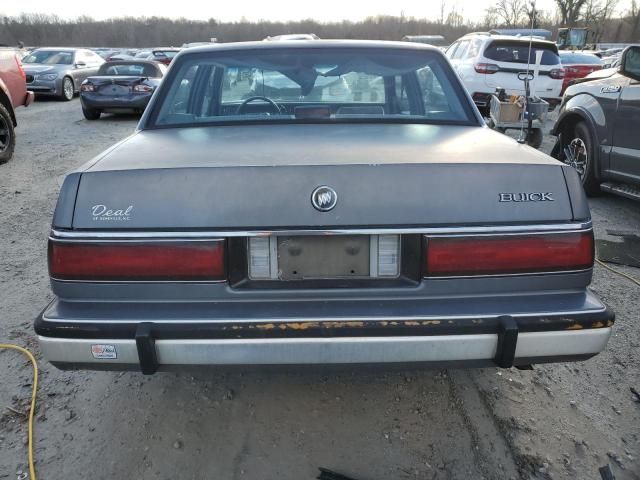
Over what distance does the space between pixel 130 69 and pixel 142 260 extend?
11.8m

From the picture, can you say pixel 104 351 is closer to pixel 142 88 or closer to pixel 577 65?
pixel 142 88

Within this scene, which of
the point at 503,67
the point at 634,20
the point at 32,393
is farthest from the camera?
the point at 634,20

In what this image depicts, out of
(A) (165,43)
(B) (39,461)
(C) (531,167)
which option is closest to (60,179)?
(B) (39,461)

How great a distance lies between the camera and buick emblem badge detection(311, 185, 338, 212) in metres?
1.82

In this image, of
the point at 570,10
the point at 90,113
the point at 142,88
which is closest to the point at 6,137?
the point at 142,88

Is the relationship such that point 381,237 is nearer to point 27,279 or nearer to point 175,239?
point 175,239

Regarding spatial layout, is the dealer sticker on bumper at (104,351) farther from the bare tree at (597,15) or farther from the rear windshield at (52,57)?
the bare tree at (597,15)

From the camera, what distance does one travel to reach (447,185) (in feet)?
6.11

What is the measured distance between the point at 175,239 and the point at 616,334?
265 centimetres

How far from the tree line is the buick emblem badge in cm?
5096

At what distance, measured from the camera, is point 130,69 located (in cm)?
1227

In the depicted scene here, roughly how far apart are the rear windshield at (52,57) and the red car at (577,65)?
561 inches

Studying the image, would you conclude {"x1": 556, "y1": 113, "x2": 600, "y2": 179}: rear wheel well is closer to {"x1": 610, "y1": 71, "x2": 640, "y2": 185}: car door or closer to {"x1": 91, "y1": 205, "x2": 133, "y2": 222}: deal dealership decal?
{"x1": 610, "y1": 71, "x2": 640, "y2": 185}: car door

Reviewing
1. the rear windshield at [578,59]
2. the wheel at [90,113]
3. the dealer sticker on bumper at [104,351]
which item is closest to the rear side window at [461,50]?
the rear windshield at [578,59]
